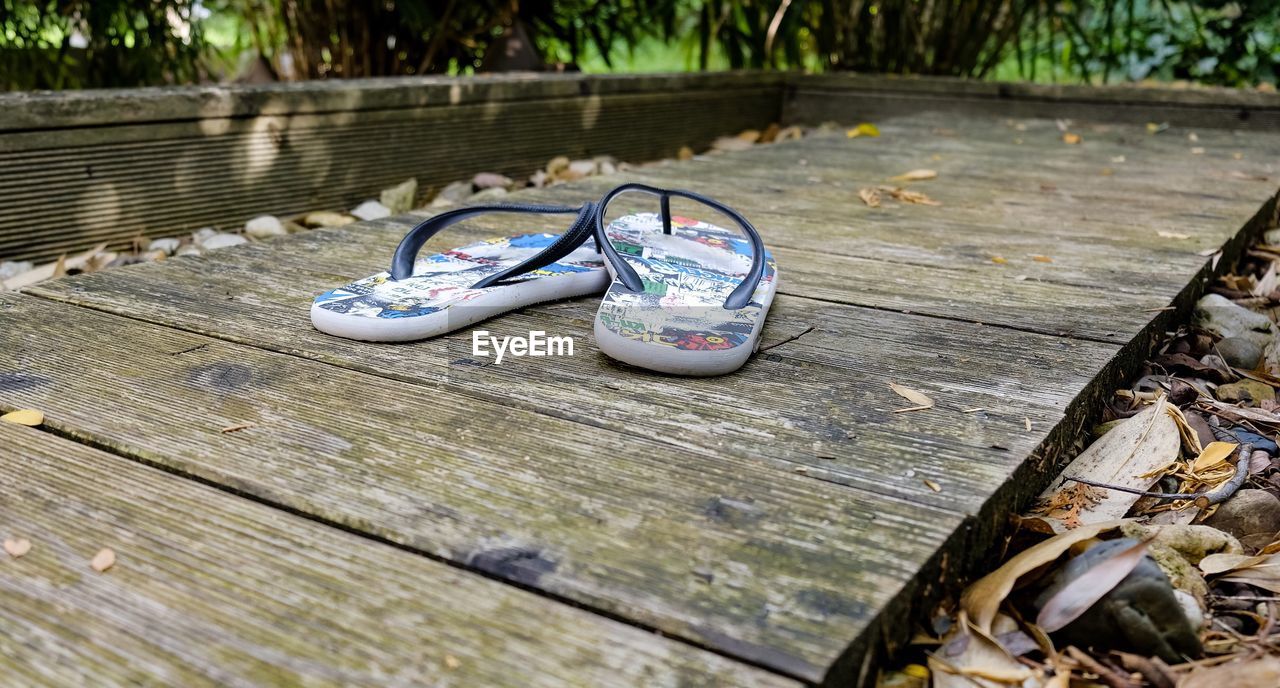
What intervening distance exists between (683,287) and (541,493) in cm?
57

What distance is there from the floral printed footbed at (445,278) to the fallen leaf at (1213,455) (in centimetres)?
81

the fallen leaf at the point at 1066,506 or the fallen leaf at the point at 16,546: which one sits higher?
the fallen leaf at the point at 16,546

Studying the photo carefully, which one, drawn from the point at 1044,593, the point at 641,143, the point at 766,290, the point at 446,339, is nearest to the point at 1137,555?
the point at 1044,593

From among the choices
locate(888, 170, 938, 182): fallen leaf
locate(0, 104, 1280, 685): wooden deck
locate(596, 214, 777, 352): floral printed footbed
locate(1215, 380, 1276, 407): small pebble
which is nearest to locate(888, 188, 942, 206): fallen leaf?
locate(888, 170, 938, 182): fallen leaf

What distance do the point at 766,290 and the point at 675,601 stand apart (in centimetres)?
76

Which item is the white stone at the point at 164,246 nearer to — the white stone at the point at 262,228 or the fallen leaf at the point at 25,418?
the white stone at the point at 262,228

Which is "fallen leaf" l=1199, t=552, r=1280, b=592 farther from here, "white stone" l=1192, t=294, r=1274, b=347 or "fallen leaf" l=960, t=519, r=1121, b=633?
"white stone" l=1192, t=294, r=1274, b=347

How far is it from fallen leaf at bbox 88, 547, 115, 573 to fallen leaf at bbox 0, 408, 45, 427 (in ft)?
1.00

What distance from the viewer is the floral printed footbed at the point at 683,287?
→ 1303mm

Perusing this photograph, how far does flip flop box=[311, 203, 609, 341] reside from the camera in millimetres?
1380

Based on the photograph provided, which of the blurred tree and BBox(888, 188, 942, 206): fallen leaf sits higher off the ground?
the blurred tree

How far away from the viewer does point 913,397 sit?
1.22 metres

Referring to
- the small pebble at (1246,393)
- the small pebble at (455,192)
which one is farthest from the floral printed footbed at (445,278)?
the small pebble at (455,192)

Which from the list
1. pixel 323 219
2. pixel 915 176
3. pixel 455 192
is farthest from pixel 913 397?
pixel 455 192
